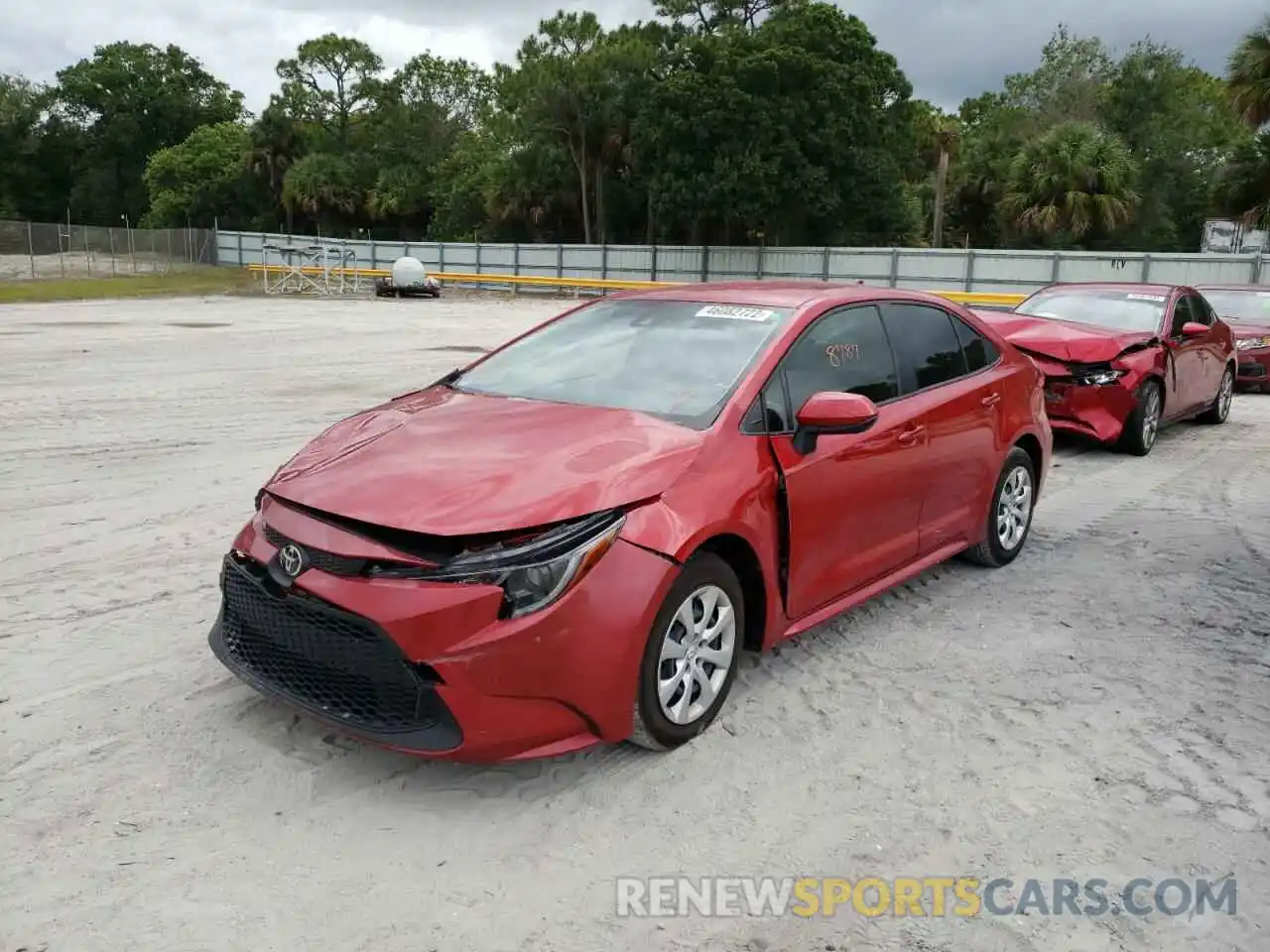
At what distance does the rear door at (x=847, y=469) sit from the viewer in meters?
4.04

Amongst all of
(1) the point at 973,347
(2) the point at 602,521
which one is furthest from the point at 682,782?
(1) the point at 973,347

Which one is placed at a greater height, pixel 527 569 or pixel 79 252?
pixel 79 252

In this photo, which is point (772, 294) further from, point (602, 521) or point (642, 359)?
point (602, 521)

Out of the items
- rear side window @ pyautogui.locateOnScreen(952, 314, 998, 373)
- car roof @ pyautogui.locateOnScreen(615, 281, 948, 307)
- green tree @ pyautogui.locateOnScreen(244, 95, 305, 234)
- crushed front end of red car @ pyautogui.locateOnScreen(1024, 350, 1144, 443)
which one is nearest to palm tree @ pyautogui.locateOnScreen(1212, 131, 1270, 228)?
crushed front end of red car @ pyautogui.locateOnScreen(1024, 350, 1144, 443)

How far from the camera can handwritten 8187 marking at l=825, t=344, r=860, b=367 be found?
14.7 ft

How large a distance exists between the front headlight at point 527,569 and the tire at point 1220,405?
10230 mm

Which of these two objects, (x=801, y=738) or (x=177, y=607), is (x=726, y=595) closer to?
(x=801, y=738)

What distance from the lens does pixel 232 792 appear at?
130 inches

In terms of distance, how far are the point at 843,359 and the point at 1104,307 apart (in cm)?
682

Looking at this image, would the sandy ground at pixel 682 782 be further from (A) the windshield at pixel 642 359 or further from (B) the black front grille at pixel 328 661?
(A) the windshield at pixel 642 359

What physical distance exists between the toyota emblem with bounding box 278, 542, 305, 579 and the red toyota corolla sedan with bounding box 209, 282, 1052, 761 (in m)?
0.01

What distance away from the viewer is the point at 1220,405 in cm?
1141

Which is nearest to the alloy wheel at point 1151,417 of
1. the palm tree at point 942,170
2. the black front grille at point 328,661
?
the black front grille at point 328,661

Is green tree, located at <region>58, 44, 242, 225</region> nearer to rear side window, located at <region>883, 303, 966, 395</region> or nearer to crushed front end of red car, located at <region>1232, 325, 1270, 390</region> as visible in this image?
crushed front end of red car, located at <region>1232, 325, 1270, 390</region>
